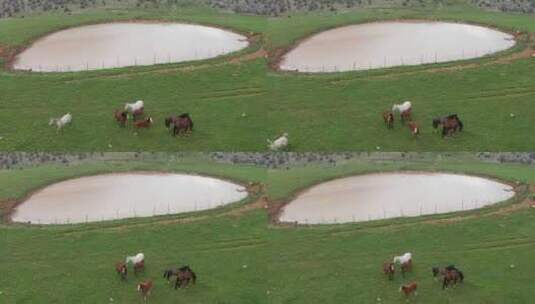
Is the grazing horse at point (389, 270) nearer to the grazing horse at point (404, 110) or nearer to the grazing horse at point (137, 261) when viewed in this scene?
the grazing horse at point (404, 110)

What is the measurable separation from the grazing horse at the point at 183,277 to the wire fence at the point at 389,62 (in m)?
13.2

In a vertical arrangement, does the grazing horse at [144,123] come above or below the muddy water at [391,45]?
below

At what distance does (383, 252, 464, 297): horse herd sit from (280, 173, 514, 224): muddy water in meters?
4.16

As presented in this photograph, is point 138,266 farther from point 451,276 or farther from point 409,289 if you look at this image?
point 451,276

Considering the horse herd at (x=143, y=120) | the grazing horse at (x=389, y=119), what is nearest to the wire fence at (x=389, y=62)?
the grazing horse at (x=389, y=119)

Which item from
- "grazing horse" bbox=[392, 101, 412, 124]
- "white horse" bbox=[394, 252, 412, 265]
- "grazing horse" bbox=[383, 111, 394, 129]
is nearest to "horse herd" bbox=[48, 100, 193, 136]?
"grazing horse" bbox=[383, 111, 394, 129]

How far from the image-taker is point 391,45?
50.4 metres

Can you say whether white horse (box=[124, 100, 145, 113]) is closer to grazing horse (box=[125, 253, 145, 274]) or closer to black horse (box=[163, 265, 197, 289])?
grazing horse (box=[125, 253, 145, 274])

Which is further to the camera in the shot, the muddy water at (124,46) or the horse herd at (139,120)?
the muddy water at (124,46)

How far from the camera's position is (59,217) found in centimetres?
4531

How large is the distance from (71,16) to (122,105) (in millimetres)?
8748

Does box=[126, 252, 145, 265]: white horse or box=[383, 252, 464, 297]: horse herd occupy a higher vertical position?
box=[126, 252, 145, 265]: white horse

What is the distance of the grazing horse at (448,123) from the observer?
45.4 m

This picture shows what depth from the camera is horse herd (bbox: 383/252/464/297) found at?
133ft
